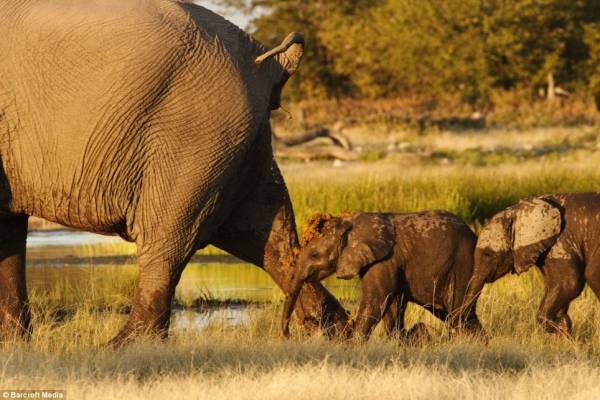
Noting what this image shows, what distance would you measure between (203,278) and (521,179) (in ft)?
18.2

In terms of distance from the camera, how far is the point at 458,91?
48375 millimetres

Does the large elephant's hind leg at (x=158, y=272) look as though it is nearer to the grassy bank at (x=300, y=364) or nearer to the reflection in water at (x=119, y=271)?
the grassy bank at (x=300, y=364)

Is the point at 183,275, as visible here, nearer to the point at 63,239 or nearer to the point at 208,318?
the point at 208,318

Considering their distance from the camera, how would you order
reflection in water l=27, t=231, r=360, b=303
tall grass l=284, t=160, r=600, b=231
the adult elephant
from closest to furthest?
the adult elephant
reflection in water l=27, t=231, r=360, b=303
tall grass l=284, t=160, r=600, b=231

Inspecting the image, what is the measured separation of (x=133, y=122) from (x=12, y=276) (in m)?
1.38

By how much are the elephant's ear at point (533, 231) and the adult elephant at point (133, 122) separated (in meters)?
1.60

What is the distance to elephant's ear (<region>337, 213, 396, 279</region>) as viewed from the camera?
8.31 meters

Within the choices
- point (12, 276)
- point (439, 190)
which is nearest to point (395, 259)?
point (12, 276)

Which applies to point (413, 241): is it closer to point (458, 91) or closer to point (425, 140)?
point (425, 140)

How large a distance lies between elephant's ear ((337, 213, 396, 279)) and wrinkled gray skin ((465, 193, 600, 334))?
540 millimetres

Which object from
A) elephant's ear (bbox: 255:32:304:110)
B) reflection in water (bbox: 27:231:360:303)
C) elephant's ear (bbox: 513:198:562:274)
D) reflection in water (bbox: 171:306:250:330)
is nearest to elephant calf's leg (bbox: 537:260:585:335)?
elephant's ear (bbox: 513:198:562:274)

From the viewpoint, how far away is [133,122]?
798cm

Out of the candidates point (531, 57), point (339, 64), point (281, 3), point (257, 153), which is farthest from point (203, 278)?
point (281, 3)

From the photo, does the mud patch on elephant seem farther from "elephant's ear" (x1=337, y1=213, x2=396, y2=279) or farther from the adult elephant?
the adult elephant
